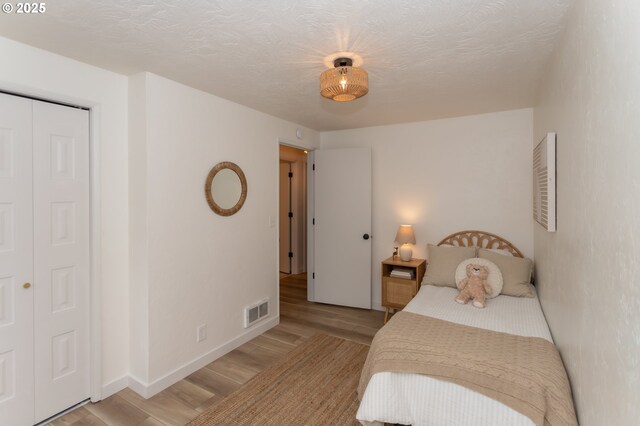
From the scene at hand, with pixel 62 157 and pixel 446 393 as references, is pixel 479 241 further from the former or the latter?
pixel 62 157

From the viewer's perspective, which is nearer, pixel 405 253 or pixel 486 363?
pixel 486 363

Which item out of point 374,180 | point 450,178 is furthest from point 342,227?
point 450,178

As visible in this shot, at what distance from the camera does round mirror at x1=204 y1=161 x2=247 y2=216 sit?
2.84 m

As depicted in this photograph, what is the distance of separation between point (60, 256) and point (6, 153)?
0.70m

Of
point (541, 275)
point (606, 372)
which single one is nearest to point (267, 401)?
point (606, 372)

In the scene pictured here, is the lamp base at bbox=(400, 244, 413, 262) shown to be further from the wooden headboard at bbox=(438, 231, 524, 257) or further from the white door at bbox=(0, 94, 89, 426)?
the white door at bbox=(0, 94, 89, 426)

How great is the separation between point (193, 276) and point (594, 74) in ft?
9.19

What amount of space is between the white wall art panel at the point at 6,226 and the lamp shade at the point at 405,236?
3309 millimetres

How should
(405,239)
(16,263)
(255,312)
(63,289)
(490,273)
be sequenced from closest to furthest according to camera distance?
(16,263)
(63,289)
(490,273)
(255,312)
(405,239)

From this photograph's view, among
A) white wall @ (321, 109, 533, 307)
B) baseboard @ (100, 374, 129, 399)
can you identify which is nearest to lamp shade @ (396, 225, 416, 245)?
white wall @ (321, 109, 533, 307)

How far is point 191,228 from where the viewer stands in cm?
270

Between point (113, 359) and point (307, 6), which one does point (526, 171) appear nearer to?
point (307, 6)

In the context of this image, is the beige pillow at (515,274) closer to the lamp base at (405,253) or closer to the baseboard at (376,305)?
the lamp base at (405,253)

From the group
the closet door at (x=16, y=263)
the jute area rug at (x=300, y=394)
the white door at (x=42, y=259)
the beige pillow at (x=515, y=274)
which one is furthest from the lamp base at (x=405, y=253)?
the closet door at (x=16, y=263)
